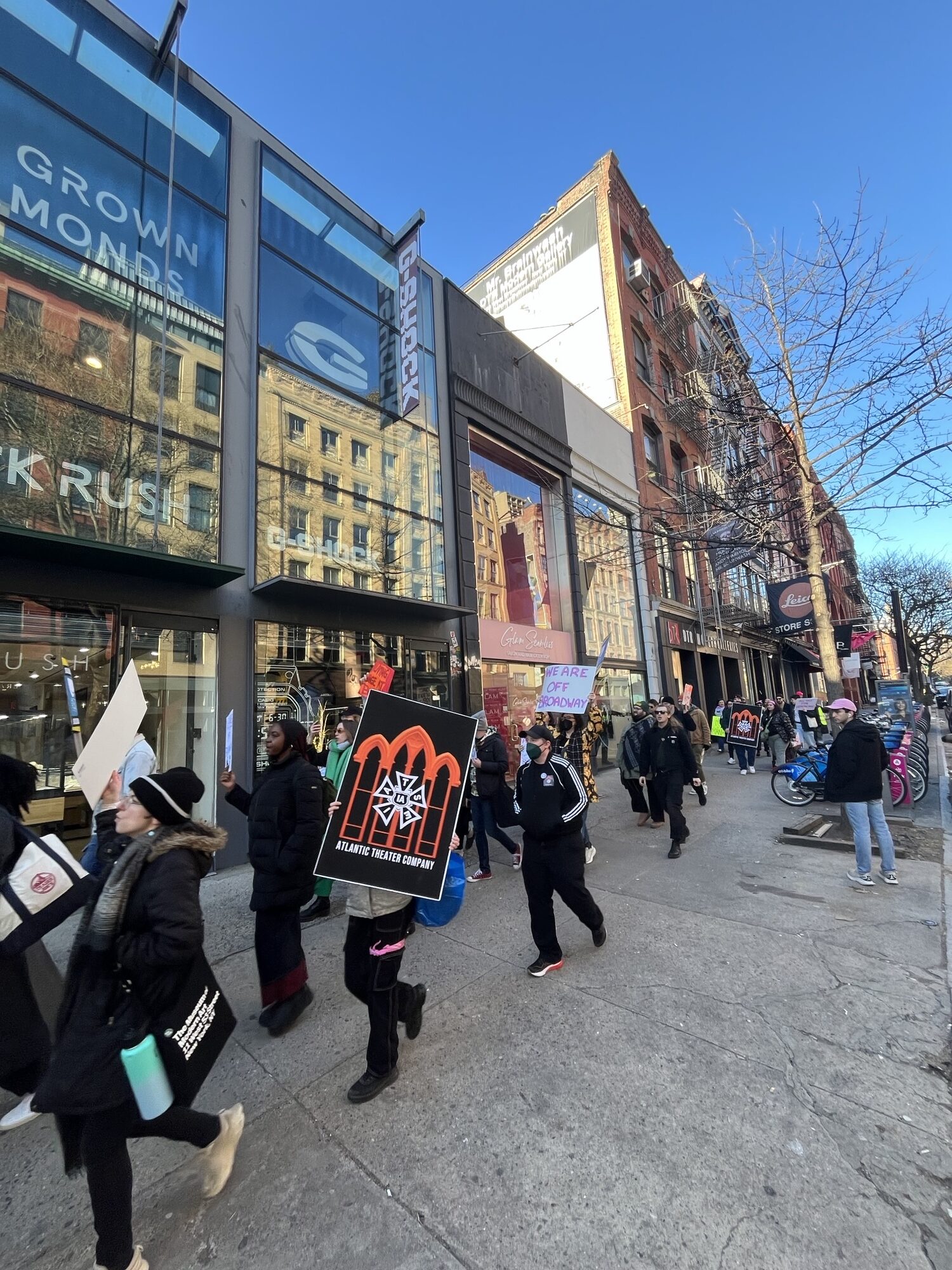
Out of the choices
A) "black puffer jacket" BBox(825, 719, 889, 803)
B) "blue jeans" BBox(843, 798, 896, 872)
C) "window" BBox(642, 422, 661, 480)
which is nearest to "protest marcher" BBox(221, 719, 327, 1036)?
"black puffer jacket" BBox(825, 719, 889, 803)

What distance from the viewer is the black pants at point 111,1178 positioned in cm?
188

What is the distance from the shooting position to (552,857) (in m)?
4.05

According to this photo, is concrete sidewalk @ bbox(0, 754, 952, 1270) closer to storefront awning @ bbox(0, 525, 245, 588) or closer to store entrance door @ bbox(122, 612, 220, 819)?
store entrance door @ bbox(122, 612, 220, 819)

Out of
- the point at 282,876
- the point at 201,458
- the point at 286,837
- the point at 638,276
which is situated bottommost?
the point at 282,876

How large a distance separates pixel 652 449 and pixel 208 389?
1837cm

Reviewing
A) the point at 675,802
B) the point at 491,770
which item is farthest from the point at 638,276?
the point at 491,770

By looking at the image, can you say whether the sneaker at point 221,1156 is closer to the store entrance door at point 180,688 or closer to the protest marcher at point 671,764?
the store entrance door at point 180,688

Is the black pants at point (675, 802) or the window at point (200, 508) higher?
the window at point (200, 508)

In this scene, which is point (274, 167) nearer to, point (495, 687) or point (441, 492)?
point (441, 492)

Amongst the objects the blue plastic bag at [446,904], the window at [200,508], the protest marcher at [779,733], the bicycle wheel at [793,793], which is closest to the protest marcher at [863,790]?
the bicycle wheel at [793,793]

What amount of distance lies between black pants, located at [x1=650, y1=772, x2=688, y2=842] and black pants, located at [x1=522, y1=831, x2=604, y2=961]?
333 cm

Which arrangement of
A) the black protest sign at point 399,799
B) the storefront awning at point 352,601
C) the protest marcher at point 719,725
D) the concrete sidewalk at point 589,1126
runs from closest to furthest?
1. the concrete sidewalk at point 589,1126
2. the black protest sign at point 399,799
3. the storefront awning at point 352,601
4. the protest marcher at point 719,725

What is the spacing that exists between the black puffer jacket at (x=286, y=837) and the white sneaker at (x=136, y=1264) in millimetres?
1525

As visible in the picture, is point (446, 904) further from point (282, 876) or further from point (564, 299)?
point (564, 299)
